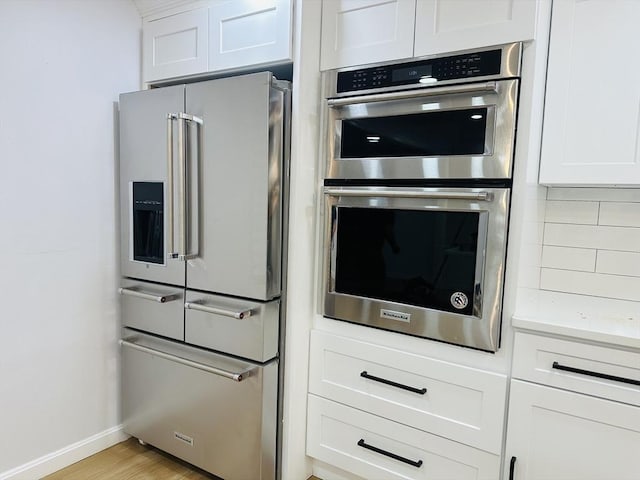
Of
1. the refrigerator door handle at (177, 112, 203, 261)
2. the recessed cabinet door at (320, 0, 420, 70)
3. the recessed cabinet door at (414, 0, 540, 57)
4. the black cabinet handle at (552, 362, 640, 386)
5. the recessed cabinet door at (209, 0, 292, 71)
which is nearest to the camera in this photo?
the black cabinet handle at (552, 362, 640, 386)

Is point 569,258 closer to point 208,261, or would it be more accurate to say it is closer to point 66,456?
point 208,261

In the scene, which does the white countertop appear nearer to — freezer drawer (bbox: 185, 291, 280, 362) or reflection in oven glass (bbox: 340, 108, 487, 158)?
reflection in oven glass (bbox: 340, 108, 487, 158)

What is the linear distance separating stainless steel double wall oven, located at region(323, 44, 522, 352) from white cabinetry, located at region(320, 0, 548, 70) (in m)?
0.04

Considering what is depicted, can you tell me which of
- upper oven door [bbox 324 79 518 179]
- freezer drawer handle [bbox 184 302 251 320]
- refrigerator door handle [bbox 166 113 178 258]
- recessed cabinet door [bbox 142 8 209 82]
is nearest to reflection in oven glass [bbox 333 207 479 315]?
upper oven door [bbox 324 79 518 179]

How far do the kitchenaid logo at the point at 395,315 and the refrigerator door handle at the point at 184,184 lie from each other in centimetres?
85

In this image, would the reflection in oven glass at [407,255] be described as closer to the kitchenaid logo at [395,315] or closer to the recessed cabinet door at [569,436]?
the kitchenaid logo at [395,315]

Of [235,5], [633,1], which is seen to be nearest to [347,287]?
[235,5]

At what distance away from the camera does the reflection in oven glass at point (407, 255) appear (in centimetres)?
158

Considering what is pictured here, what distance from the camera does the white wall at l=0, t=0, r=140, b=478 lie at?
5.98 ft

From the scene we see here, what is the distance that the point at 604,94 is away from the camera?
4.98 ft

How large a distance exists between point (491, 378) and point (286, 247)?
923 mm

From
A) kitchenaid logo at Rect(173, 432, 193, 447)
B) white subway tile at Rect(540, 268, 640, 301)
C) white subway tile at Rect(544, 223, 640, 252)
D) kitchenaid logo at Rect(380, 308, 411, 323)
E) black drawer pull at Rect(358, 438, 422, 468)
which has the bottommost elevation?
kitchenaid logo at Rect(173, 432, 193, 447)

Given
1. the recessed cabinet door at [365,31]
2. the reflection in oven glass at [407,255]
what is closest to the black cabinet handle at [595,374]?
the reflection in oven glass at [407,255]

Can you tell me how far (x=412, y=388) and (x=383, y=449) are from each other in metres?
0.32
